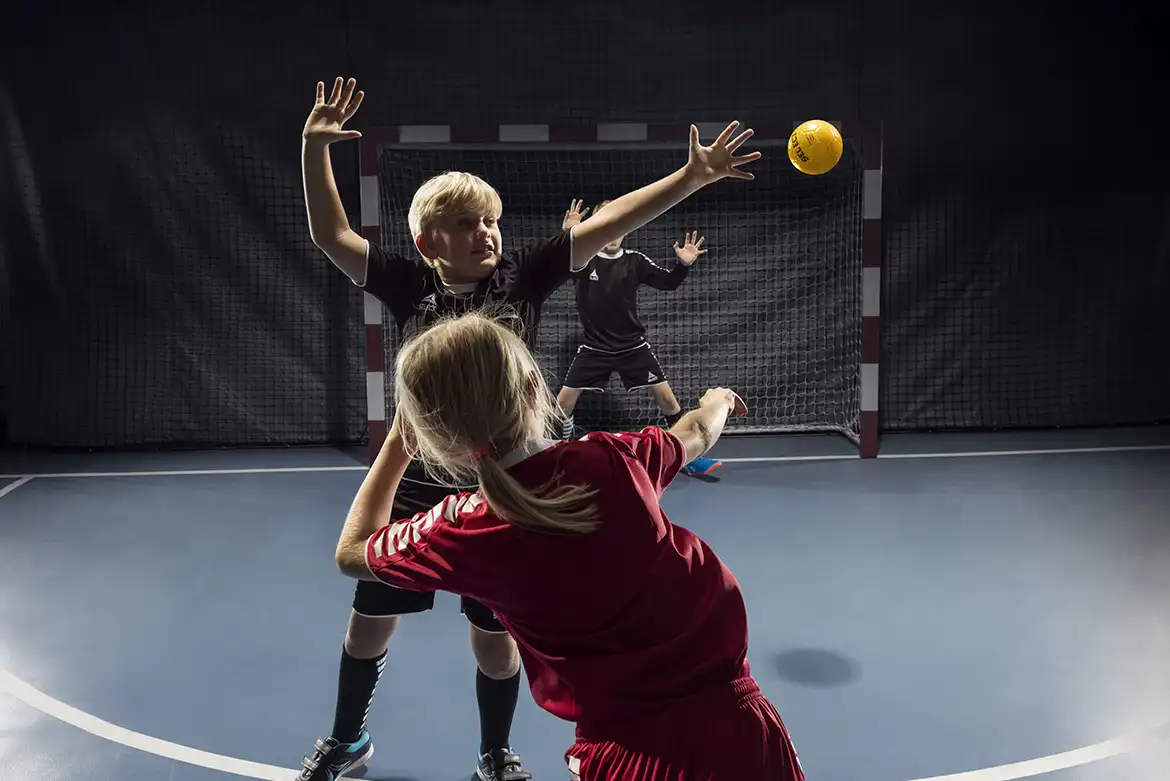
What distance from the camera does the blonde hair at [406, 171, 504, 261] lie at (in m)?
2.14

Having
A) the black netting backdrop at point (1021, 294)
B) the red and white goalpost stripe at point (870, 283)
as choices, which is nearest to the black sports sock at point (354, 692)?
the red and white goalpost stripe at point (870, 283)

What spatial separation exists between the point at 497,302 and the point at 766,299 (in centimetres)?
525

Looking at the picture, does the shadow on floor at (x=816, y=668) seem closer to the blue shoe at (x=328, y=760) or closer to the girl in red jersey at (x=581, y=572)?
the blue shoe at (x=328, y=760)

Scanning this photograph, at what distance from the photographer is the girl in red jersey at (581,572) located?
4.47ft

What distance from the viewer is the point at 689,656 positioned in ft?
4.71

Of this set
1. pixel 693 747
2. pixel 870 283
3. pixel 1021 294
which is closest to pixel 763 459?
pixel 870 283

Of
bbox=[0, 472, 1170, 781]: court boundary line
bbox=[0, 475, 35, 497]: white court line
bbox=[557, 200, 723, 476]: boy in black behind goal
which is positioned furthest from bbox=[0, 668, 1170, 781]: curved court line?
bbox=[557, 200, 723, 476]: boy in black behind goal

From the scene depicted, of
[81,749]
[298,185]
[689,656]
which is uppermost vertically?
[298,185]

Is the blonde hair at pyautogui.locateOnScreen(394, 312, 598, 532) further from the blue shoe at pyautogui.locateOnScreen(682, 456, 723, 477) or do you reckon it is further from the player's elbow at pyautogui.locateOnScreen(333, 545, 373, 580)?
the blue shoe at pyautogui.locateOnScreen(682, 456, 723, 477)

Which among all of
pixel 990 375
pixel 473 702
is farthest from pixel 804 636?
pixel 990 375

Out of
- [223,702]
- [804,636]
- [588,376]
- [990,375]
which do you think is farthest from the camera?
[990,375]

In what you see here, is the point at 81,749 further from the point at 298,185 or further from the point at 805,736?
the point at 298,185

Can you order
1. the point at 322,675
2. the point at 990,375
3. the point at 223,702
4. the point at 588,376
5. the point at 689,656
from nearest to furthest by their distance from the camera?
the point at 689,656
the point at 223,702
the point at 322,675
the point at 588,376
the point at 990,375

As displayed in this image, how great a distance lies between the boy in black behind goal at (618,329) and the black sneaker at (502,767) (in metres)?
3.66
